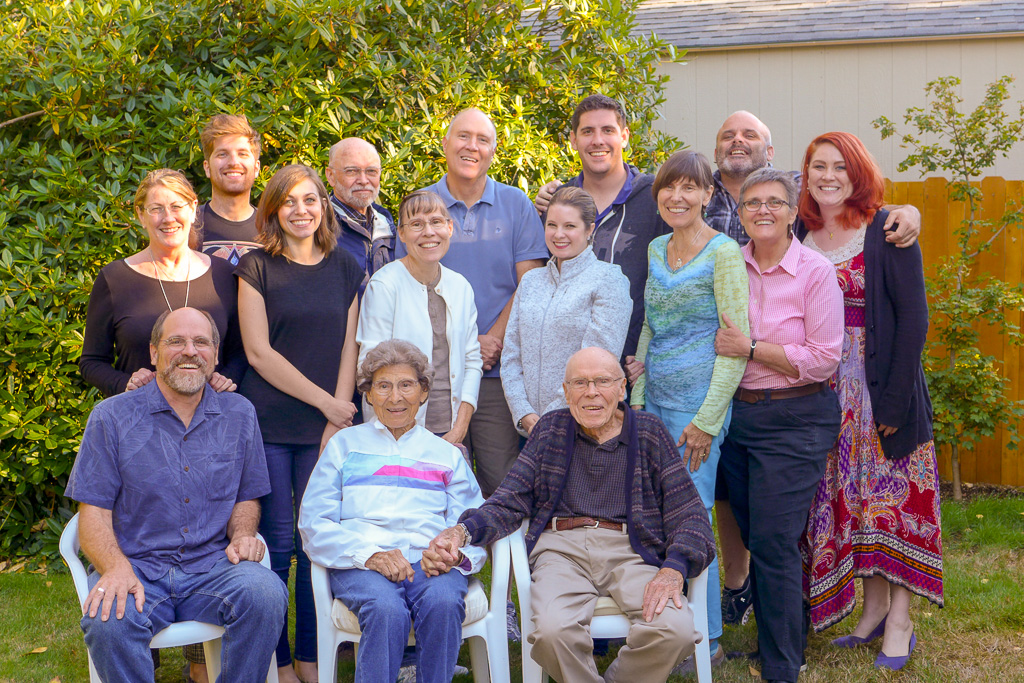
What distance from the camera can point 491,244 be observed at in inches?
163

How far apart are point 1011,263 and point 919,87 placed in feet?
7.77

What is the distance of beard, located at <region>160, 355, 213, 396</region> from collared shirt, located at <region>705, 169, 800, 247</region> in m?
2.46

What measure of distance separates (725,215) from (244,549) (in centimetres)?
268

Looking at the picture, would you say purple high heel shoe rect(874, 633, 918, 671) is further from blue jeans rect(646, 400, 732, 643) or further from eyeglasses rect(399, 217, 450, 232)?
eyeglasses rect(399, 217, 450, 232)

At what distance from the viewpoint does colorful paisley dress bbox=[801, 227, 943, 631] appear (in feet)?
12.3

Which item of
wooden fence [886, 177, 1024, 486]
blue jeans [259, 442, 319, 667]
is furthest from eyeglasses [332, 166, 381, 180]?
wooden fence [886, 177, 1024, 486]

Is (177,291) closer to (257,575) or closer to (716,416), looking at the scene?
(257,575)

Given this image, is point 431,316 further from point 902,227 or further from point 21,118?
point 21,118

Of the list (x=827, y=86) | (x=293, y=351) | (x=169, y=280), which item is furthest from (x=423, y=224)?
(x=827, y=86)

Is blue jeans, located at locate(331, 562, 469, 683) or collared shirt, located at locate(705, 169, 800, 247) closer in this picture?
blue jeans, located at locate(331, 562, 469, 683)

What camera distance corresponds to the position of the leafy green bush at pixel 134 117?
4730mm

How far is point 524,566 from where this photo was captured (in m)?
3.36

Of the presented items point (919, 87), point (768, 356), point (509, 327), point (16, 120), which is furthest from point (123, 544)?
point (919, 87)

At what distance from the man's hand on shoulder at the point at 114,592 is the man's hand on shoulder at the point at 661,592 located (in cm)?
173
